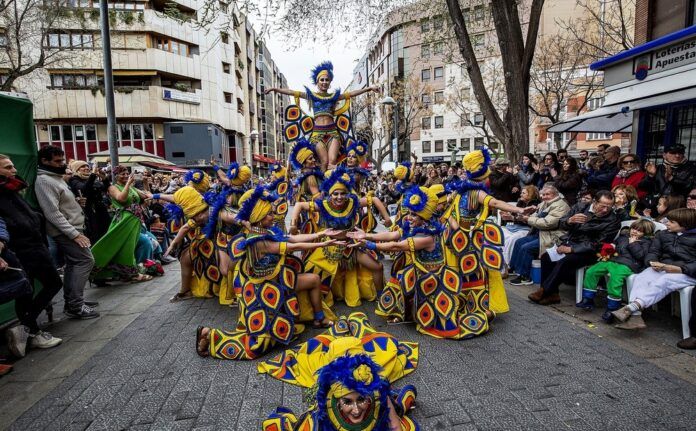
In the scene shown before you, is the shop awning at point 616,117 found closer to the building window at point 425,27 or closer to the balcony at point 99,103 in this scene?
the building window at point 425,27

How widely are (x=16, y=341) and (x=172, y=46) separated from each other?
31515mm

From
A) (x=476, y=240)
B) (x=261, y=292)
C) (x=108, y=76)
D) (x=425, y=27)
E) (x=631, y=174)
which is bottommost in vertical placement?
(x=261, y=292)

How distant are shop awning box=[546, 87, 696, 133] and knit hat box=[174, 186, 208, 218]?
706 cm

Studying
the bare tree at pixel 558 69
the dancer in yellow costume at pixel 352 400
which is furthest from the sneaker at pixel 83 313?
the bare tree at pixel 558 69

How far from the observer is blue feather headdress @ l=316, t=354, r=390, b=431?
190 cm

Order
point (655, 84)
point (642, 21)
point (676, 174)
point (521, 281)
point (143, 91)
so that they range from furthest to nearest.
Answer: point (143, 91) < point (642, 21) < point (655, 84) < point (521, 281) < point (676, 174)

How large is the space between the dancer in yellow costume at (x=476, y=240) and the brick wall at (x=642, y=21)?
941cm

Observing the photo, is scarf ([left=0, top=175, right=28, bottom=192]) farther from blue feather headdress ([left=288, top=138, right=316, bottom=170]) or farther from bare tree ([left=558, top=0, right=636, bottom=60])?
bare tree ([left=558, top=0, right=636, bottom=60])

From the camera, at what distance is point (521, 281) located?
606 cm

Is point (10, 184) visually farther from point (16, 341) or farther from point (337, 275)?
point (337, 275)

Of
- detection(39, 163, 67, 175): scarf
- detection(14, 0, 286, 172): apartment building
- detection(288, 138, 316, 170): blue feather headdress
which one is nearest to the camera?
detection(39, 163, 67, 175): scarf

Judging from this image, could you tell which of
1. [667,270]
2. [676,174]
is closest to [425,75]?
[676,174]

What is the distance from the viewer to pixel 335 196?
15.1 ft

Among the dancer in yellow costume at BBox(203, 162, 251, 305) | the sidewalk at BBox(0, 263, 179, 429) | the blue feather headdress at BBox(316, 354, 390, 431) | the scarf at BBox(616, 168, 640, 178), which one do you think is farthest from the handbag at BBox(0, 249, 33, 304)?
the scarf at BBox(616, 168, 640, 178)
